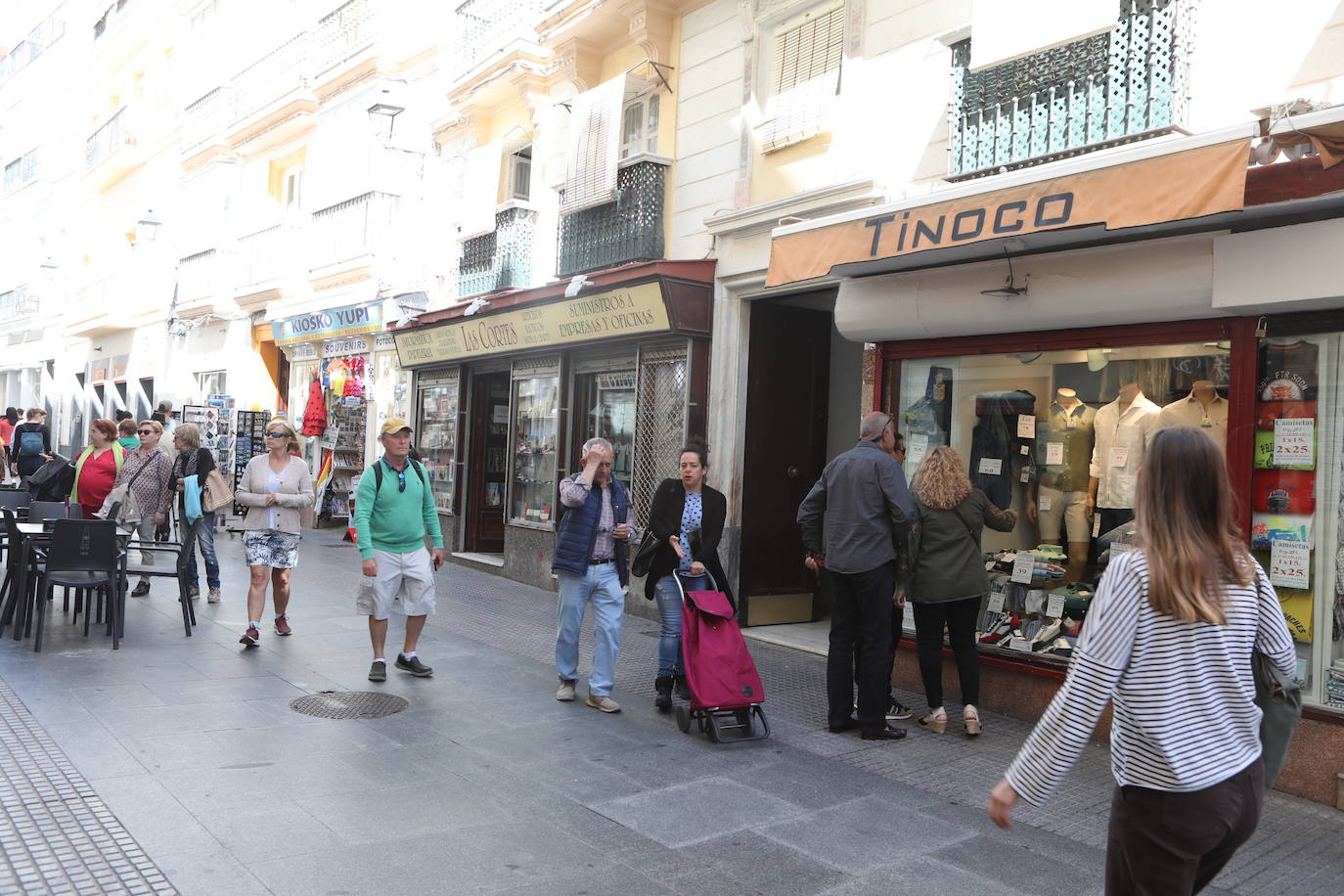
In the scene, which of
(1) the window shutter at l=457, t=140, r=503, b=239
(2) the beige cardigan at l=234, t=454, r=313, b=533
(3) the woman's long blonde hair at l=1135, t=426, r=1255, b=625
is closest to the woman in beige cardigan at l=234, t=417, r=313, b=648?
(2) the beige cardigan at l=234, t=454, r=313, b=533

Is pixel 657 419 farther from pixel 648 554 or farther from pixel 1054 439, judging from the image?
pixel 1054 439

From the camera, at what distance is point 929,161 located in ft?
26.0

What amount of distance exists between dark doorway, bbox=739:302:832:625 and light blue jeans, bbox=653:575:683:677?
304 cm

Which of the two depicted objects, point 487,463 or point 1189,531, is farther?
point 487,463

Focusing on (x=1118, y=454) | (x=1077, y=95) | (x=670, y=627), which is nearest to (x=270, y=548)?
(x=670, y=627)

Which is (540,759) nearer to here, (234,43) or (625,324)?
(625,324)

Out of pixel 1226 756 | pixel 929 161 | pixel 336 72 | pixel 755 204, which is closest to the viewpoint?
pixel 1226 756

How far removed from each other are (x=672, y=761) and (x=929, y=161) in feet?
16.2

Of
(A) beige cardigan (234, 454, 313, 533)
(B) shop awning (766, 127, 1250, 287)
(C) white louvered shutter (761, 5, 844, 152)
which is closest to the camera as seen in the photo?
(B) shop awning (766, 127, 1250, 287)

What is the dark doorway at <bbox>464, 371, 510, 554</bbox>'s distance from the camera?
14.3 meters

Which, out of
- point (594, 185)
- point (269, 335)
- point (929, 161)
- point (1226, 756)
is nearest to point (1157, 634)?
point (1226, 756)

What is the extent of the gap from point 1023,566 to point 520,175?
9.34 meters

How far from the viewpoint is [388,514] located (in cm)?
700

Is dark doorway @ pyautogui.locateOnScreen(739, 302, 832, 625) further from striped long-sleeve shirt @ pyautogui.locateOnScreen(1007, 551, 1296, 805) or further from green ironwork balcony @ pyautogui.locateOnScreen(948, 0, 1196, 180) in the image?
striped long-sleeve shirt @ pyautogui.locateOnScreen(1007, 551, 1296, 805)
